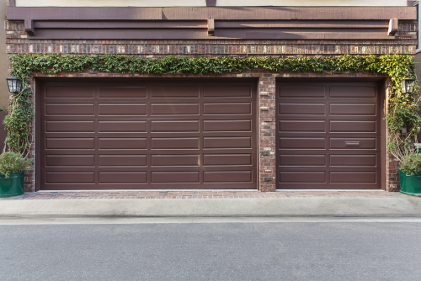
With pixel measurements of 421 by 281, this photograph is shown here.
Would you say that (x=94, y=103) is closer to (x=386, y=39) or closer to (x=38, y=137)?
(x=38, y=137)

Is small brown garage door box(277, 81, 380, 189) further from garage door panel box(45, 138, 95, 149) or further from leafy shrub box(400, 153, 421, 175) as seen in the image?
garage door panel box(45, 138, 95, 149)

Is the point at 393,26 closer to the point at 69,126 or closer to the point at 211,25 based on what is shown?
the point at 211,25

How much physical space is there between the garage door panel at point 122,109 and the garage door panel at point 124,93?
21cm

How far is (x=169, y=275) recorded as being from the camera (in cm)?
317

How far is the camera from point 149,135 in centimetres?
757

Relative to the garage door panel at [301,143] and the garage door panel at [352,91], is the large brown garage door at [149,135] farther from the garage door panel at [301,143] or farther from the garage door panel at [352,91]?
the garage door panel at [352,91]

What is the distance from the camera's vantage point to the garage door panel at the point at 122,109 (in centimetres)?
753

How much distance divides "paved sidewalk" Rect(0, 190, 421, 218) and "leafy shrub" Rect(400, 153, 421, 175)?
63 centimetres

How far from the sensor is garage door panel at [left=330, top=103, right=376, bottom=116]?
757 cm

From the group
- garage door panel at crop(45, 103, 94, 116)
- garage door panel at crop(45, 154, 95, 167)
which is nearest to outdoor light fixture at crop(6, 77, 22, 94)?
garage door panel at crop(45, 103, 94, 116)

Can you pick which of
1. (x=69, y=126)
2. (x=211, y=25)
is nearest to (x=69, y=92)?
(x=69, y=126)

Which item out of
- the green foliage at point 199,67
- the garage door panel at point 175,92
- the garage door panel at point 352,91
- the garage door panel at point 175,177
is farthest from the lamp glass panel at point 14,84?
the garage door panel at point 352,91

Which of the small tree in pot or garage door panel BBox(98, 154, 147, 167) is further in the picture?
garage door panel BBox(98, 154, 147, 167)

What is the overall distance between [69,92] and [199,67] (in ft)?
Result: 11.7
